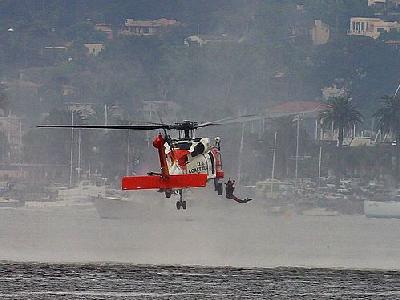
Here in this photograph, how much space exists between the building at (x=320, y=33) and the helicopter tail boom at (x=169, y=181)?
13088cm

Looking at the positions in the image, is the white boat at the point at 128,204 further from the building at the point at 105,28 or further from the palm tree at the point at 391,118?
the building at the point at 105,28

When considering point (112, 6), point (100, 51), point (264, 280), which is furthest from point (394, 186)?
point (264, 280)

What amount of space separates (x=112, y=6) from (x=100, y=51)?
2032cm

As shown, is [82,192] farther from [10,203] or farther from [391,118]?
[391,118]

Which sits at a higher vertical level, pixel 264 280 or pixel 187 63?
pixel 187 63

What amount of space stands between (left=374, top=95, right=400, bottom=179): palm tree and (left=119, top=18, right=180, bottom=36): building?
28432 mm

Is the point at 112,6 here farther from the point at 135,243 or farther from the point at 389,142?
the point at 135,243

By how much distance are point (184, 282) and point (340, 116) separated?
11821 cm

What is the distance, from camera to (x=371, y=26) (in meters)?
196

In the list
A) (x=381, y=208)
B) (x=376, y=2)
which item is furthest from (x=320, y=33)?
(x=381, y=208)

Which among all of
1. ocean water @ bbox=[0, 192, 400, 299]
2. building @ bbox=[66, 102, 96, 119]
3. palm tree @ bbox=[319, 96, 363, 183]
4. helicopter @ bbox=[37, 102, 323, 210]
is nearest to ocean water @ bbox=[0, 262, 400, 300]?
ocean water @ bbox=[0, 192, 400, 299]

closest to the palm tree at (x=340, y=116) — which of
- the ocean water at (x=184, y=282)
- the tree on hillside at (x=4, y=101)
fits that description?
the tree on hillside at (x=4, y=101)

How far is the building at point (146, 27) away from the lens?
18488cm

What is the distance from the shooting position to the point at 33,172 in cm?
16188
